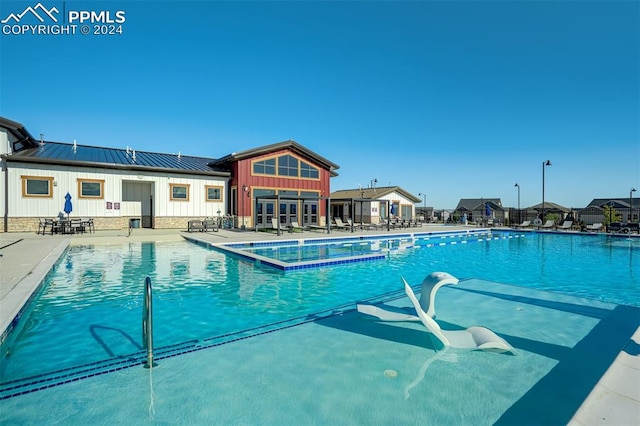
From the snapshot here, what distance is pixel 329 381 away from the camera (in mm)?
3303

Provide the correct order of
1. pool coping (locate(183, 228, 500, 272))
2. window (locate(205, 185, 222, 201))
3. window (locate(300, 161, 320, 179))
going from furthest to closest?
window (locate(300, 161, 320, 179))
window (locate(205, 185, 222, 201))
pool coping (locate(183, 228, 500, 272))

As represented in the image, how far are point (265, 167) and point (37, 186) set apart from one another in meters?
12.4

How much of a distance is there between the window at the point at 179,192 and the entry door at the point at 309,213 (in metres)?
7.95

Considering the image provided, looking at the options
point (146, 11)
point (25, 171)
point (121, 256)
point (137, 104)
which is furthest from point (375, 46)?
point (25, 171)

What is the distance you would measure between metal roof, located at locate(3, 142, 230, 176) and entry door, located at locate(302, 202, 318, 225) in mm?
6003

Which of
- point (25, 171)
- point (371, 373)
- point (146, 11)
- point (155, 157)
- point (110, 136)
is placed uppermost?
point (146, 11)

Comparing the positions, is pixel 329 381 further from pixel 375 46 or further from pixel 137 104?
pixel 137 104

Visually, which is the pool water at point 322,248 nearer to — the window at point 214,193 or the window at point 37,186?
the window at point 214,193

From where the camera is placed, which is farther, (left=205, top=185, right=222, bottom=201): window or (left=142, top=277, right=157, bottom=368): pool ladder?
(left=205, top=185, right=222, bottom=201): window

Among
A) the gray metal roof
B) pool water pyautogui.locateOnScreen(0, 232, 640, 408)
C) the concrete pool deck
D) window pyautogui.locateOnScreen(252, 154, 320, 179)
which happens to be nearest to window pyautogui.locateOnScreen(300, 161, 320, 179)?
window pyautogui.locateOnScreen(252, 154, 320, 179)

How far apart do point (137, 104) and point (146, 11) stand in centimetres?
788

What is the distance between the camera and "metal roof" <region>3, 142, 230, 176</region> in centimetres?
1725

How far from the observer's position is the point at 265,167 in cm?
2228

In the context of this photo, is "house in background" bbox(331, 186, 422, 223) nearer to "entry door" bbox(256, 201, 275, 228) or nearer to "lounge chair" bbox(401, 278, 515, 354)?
"entry door" bbox(256, 201, 275, 228)
